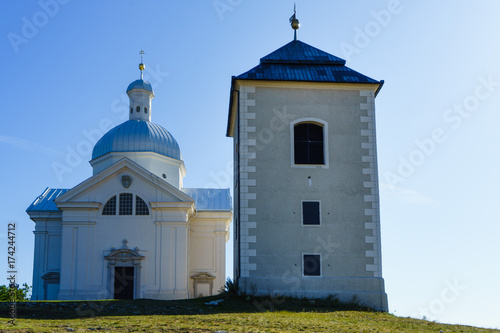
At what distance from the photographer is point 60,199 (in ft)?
110

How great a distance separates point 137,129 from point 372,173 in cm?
2271

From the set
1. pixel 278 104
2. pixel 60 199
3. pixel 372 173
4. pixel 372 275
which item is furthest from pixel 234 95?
pixel 60 199

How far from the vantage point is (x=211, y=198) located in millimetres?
41844

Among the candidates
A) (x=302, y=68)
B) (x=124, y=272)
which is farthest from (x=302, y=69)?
(x=124, y=272)

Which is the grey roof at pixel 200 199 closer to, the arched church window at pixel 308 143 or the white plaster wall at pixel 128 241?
the white plaster wall at pixel 128 241

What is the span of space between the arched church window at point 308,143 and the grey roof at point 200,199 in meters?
18.9

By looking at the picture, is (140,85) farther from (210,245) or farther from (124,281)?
(124,281)

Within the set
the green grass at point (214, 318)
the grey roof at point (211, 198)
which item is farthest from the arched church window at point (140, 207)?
the green grass at point (214, 318)

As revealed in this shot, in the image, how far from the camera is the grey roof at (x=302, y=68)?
73.7ft

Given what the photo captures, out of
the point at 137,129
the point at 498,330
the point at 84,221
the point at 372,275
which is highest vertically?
the point at 137,129

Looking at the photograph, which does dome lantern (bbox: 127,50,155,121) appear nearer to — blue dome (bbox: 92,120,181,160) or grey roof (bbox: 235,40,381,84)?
blue dome (bbox: 92,120,181,160)

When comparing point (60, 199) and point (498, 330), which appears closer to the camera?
point (498, 330)

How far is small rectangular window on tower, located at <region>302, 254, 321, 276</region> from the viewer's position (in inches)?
832

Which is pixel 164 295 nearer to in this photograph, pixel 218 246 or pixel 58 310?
pixel 218 246
